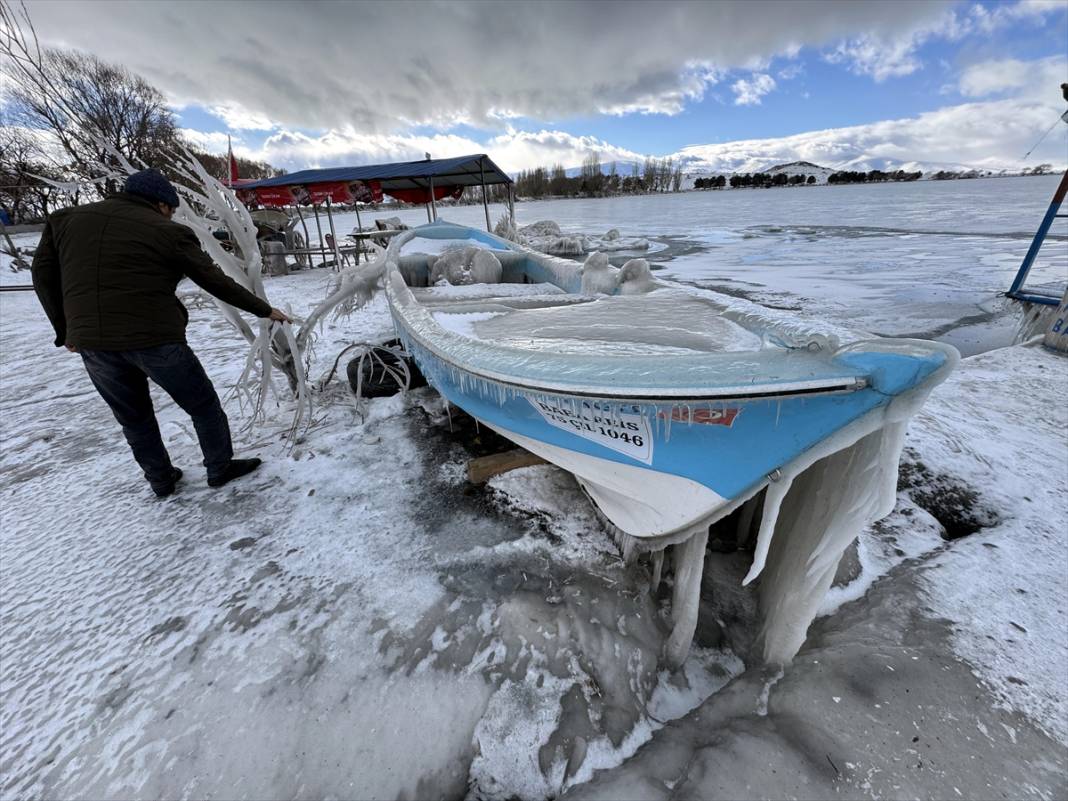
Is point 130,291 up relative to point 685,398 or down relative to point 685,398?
up

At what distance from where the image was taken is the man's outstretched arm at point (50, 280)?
7.31ft

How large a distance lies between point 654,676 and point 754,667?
457mm

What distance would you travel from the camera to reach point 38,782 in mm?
1387

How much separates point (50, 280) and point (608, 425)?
311cm

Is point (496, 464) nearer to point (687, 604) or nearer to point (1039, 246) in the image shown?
point (687, 604)

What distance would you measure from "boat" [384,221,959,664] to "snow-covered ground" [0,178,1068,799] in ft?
1.13

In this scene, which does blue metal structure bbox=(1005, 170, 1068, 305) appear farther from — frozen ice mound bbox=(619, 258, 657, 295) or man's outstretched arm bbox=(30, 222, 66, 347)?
man's outstretched arm bbox=(30, 222, 66, 347)

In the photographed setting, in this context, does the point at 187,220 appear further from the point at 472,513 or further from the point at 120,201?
the point at 472,513

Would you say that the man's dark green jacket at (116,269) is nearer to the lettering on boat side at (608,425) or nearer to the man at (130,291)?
the man at (130,291)

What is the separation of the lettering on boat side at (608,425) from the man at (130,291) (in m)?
2.01


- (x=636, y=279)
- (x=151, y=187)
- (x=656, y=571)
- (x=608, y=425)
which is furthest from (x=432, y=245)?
(x=656, y=571)

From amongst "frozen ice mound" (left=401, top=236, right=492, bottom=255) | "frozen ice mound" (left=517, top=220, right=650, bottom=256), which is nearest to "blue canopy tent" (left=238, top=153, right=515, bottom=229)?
"frozen ice mound" (left=517, top=220, right=650, bottom=256)

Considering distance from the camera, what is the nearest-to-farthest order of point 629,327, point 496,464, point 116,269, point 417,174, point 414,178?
point 116,269
point 629,327
point 496,464
point 417,174
point 414,178

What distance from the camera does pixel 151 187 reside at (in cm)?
230
